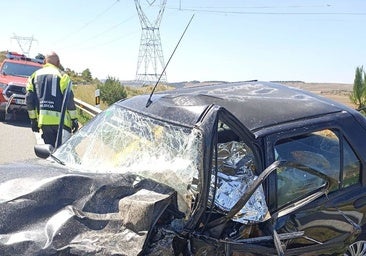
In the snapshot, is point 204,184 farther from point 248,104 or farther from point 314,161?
point 314,161

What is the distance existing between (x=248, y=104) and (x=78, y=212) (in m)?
1.38

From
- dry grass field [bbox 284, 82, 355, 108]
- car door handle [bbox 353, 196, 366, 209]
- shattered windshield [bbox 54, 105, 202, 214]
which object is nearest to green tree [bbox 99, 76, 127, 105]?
dry grass field [bbox 284, 82, 355, 108]

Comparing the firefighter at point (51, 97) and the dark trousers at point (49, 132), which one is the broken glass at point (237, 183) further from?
the dark trousers at point (49, 132)

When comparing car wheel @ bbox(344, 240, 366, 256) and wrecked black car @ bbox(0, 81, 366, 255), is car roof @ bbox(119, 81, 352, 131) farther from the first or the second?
car wheel @ bbox(344, 240, 366, 256)

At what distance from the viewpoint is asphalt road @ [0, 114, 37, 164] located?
7.88 m

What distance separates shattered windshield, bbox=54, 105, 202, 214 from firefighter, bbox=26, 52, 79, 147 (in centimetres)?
237

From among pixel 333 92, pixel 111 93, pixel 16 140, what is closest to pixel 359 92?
pixel 333 92

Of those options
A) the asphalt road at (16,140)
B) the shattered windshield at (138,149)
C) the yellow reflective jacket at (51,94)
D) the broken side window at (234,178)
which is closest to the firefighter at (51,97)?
the yellow reflective jacket at (51,94)

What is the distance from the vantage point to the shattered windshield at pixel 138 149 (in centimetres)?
253

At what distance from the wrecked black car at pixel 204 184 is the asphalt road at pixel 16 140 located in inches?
196

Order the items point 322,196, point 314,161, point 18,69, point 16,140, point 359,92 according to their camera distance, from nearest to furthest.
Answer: point 322,196
point 314,161
point 16,140
point 18,69
point 359,92

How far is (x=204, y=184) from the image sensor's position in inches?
90.9

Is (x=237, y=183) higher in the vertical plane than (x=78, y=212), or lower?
higher

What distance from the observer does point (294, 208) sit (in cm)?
259
